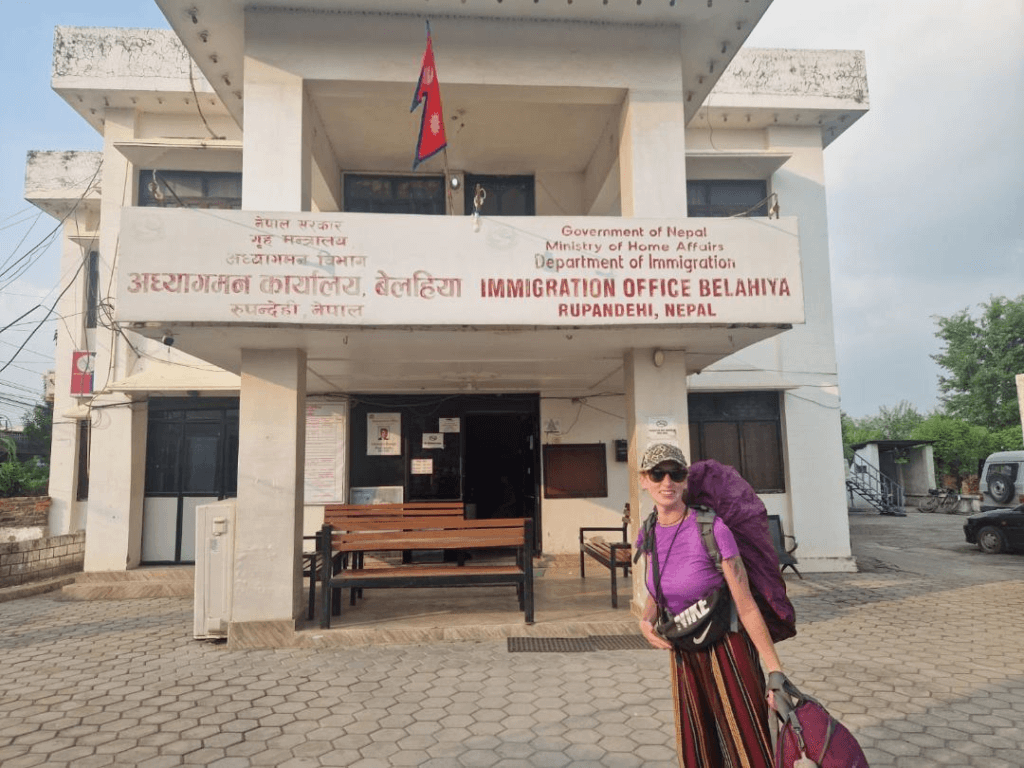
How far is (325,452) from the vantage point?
33.2ft

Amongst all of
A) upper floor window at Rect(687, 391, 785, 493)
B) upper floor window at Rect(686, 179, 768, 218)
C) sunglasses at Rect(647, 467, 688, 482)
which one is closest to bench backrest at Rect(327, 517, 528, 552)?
sunglasses at Rect(647, 467, 688, 482)

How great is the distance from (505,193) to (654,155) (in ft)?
12.5

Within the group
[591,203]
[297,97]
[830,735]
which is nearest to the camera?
[830,735]

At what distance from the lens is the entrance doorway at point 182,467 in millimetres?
10414

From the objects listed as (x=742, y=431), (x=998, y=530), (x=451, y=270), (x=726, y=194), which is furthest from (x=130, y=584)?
(x=998, y=530)

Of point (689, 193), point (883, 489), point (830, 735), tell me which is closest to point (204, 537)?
point (830, 735)

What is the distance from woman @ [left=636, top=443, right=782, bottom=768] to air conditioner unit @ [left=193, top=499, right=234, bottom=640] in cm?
518

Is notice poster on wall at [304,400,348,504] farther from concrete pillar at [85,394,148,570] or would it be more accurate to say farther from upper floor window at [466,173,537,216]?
upper floor window at [466,173,537,216]

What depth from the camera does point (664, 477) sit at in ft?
8.77

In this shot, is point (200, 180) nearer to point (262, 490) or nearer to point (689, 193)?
point (262, 490)

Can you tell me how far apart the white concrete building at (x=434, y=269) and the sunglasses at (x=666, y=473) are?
143 inches

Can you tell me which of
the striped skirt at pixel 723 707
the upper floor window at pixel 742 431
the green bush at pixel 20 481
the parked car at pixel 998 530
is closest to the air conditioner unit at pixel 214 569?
the striped skirt at pixel 723 707

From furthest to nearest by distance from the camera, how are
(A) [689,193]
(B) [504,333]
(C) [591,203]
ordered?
(A) [689,193] → (C) [591,203] → (B) [504,333]

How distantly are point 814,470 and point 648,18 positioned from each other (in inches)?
297
